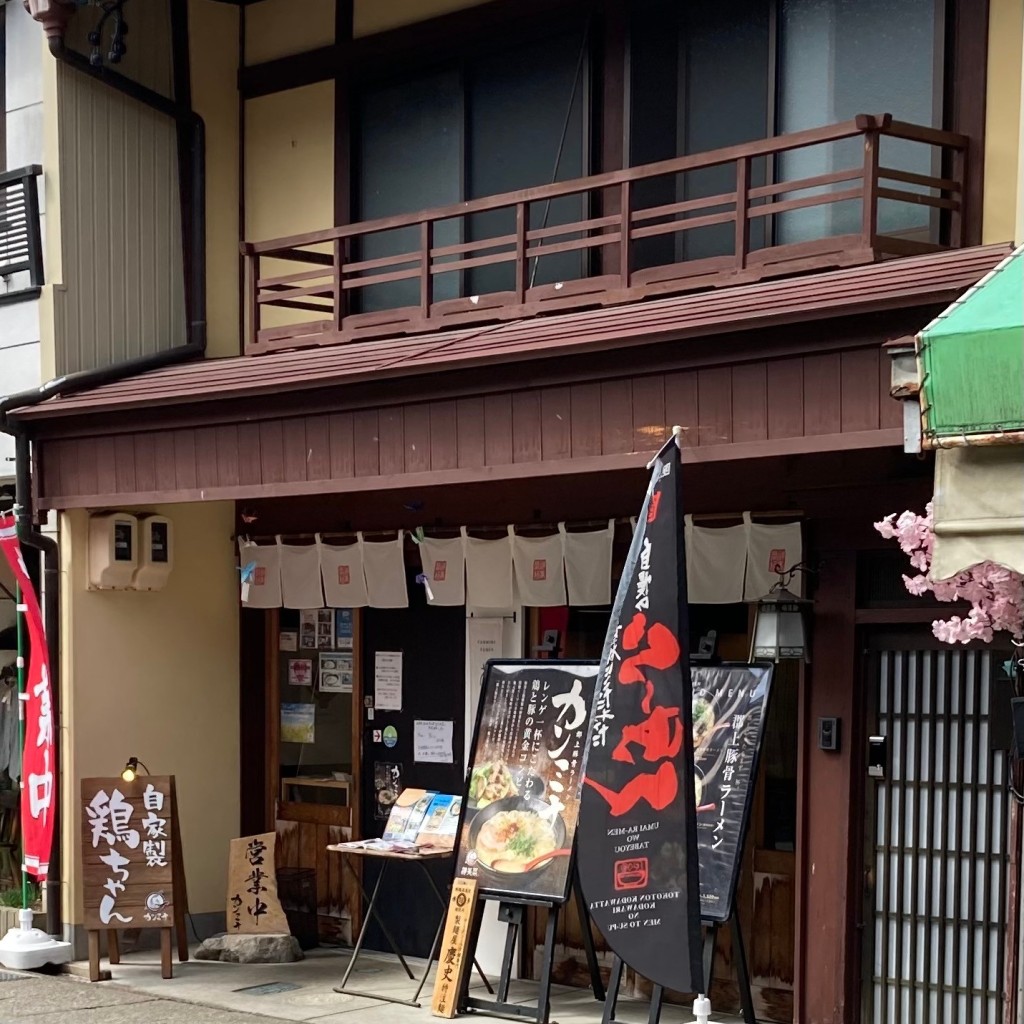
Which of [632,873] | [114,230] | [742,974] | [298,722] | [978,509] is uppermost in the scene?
[114,230]

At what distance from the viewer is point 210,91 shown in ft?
41.4

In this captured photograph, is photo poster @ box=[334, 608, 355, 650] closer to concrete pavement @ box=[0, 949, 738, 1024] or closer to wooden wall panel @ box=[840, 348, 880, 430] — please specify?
concrete pavement @ box=[0, 949, 738, 1024]

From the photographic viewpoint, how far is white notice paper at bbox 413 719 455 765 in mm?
11477

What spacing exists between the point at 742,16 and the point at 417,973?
21.7 ft

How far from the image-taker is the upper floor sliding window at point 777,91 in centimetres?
907

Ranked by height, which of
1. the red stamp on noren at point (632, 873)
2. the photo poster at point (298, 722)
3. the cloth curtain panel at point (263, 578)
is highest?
the cloth curtain panel at point (263, 578)

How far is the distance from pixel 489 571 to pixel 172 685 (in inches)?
117

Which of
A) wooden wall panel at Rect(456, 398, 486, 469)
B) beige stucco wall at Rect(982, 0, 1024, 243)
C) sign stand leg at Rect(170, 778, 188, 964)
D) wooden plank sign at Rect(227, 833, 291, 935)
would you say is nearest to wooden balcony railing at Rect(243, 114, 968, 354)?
beige stucco wall at Rect(982, 0, 1024, 243)

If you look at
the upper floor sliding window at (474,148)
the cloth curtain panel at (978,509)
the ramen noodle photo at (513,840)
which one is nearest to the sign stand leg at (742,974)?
the ramen noodle photo at (513,840)

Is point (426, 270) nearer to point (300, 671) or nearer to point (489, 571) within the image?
point (489, 571)

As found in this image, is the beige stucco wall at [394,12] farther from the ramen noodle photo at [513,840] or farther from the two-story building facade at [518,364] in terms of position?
the ramen noodle photo at [513,840]

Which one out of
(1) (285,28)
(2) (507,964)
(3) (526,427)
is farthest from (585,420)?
(1) (285,28)

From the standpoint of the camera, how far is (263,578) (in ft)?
39.9

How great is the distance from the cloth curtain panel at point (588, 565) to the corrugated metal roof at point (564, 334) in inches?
55.4
